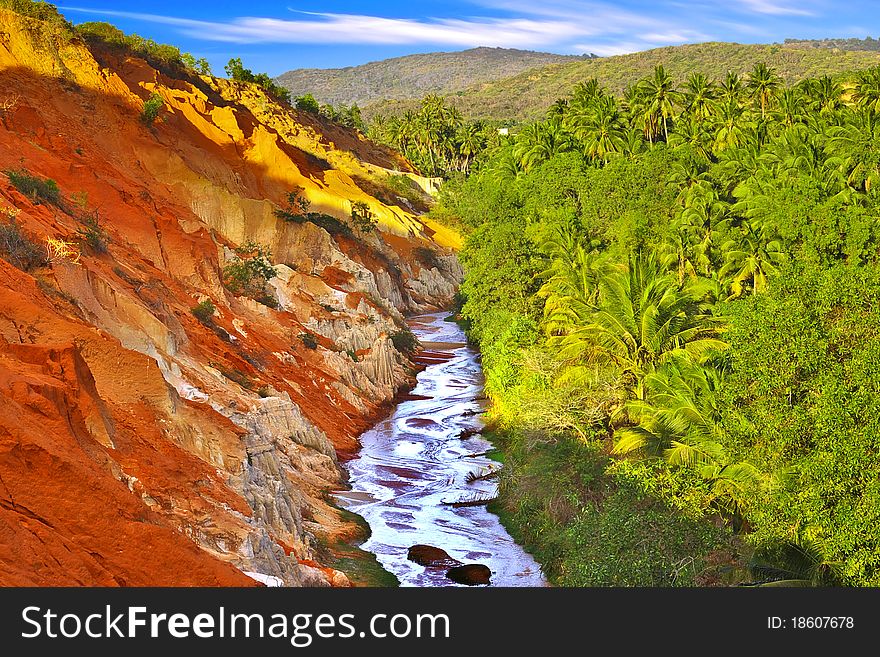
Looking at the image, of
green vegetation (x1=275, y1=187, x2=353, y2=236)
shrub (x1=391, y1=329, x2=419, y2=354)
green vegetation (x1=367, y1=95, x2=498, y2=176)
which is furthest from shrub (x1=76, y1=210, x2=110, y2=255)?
green vegetation (x1=367, y1=95, x2=498, y2=176)

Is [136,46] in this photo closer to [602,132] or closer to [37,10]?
[37,10]

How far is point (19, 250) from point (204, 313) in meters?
16.7

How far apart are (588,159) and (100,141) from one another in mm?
33691

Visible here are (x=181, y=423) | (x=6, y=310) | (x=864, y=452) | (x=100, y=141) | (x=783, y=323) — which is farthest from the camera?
(x=100, y=141)

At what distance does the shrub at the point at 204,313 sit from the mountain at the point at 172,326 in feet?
0.45

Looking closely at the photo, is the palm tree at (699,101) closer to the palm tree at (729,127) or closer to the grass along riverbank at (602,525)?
the palm tree at (729,127)

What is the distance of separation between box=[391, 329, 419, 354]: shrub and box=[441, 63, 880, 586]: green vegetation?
8463mm

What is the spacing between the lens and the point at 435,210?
11575cm

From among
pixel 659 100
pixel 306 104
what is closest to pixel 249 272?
pixel 659 100

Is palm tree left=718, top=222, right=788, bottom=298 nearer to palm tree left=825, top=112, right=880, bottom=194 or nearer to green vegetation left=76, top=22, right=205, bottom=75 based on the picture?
palm tree left=825, top=112, right=880, bottom=194

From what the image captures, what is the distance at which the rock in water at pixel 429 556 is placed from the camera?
111 feet

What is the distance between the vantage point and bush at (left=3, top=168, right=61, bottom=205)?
4350 centimetres

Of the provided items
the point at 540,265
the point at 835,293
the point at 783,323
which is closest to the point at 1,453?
the point at 783,323
